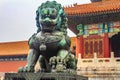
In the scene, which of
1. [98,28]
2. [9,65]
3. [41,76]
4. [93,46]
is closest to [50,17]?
[41,76]

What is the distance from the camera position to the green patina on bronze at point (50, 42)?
559cm

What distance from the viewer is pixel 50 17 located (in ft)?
18.7

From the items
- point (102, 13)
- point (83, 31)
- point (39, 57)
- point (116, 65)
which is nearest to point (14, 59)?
point (83, 31)

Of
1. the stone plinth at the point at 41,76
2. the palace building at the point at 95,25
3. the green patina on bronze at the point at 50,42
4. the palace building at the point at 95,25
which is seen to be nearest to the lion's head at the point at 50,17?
the green patina on bronze at the point at 50,42

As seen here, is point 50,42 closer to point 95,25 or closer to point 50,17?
point 50,17

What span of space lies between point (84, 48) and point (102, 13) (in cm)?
235

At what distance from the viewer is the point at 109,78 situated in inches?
570

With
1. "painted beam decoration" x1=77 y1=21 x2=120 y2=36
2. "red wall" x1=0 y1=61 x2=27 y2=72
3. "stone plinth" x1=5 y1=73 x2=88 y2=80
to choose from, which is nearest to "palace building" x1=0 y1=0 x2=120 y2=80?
"painted beam decoration" x1=77 y1=21 x2=120 y2=36

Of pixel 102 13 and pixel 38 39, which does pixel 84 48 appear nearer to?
pixel 102 13

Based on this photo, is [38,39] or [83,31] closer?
[38,39]

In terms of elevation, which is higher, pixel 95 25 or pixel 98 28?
pixel 95 25

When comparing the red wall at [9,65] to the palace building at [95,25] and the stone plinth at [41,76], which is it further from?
the stone plinth at [41,76]

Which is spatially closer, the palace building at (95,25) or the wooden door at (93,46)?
the palace building at (95,25)

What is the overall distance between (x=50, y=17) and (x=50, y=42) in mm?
463
